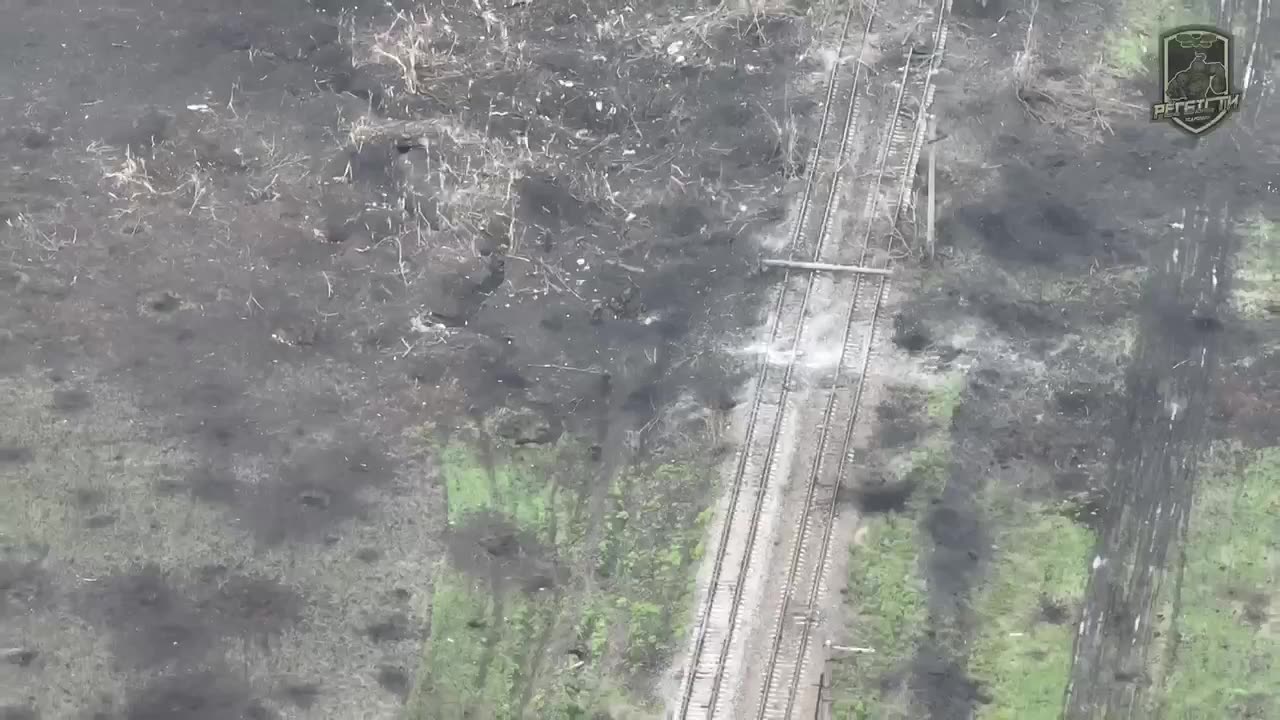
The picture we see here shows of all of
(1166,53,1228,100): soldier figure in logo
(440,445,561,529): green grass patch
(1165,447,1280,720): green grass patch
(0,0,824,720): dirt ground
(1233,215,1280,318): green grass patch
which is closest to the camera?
(1165,447,1280,720): green grass patch

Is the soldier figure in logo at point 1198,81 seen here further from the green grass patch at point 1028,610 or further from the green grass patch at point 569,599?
the green grass patch at point 569,599

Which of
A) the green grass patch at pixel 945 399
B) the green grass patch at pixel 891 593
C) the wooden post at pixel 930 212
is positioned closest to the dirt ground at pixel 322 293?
the wooden post at pixel 930 212

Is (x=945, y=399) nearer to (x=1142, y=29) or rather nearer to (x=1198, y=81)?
(x=1198, y=81)

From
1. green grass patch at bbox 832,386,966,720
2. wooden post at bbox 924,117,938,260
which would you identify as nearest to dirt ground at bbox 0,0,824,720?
wooden post at bbox 924,117,938,260

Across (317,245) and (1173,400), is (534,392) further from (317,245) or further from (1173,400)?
(1173,400)

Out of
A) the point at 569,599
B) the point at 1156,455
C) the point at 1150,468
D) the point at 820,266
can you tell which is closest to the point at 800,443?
the point at 820,266

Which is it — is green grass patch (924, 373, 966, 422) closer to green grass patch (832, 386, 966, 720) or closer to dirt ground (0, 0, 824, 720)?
green grass patch (832, 386, 966, 720)
